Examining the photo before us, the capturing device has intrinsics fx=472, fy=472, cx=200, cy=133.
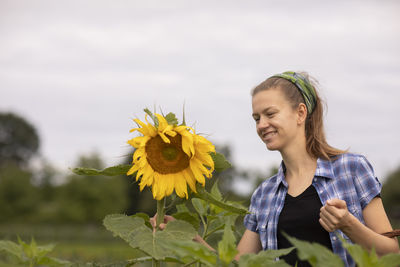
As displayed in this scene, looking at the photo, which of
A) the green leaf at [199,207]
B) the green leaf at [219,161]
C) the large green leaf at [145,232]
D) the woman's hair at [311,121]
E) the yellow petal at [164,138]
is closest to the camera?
the large green leaf at [145,232]

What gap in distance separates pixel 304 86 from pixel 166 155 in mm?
1406

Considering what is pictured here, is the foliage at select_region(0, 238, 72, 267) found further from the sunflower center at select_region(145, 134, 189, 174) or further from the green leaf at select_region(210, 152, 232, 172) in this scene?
the green leaf at select_region(210, 152, 232, 172)

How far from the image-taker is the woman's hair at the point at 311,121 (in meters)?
2.96

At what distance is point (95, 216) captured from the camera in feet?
174

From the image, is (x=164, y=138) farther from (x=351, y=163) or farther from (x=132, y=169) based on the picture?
(x=351, y=163)

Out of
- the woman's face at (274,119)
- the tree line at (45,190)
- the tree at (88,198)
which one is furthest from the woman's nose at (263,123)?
the tree at (88,198)

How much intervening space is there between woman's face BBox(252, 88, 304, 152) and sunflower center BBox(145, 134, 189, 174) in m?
0.86

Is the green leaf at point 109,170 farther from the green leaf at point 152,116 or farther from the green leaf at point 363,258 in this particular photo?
the green leaf at point 363,258

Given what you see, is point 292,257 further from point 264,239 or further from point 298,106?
point 298,106

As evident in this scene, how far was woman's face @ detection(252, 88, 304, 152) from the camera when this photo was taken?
9.19 feet

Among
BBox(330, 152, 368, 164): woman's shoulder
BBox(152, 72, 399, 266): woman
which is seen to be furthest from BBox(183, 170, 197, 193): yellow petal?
BBox(330, 152, 368, 164): woman's shoulder

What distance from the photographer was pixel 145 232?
1.86 m

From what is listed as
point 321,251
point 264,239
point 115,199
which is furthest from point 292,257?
point 115,199

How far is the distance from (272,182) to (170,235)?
1.53m
